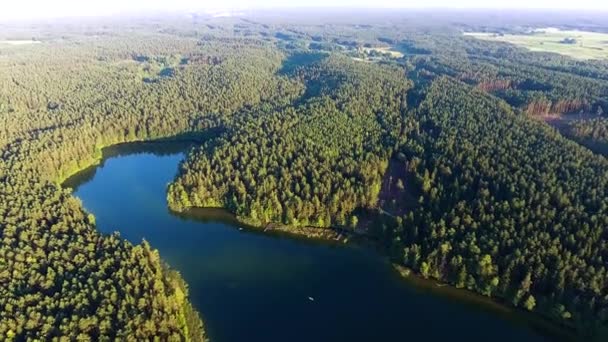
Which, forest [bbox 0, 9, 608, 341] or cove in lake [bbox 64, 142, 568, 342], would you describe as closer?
forest [bbox 0, 9, 608, 341]

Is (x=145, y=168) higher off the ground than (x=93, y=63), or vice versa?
(x=93, y=63)

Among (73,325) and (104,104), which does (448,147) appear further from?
(104,104)

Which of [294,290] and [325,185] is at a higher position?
[325,185]

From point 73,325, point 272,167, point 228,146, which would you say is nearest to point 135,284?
point 73,325

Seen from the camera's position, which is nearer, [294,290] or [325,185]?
[294,290]

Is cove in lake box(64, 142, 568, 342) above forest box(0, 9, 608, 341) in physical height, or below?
below
